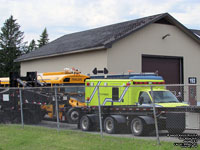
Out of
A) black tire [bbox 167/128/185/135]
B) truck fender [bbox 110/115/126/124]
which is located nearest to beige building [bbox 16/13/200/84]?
truck fender [bbox 110/115/126/124]

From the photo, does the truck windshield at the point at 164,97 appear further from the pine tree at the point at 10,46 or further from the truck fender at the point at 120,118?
the pine tree at the point at 10,46

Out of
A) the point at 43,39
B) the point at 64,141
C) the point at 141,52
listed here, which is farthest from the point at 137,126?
the point at 43,39

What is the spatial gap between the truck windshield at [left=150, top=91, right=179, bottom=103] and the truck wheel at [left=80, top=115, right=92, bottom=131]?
2.75 meters

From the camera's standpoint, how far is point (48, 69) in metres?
31.9

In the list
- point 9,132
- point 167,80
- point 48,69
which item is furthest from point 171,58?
point 9,132

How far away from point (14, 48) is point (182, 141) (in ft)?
178

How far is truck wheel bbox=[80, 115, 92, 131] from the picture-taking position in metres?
14.4

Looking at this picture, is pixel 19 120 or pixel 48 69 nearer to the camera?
pixel 19 120

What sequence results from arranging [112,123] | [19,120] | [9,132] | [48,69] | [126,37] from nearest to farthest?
[112,123], [9,132], [19,120], [126,37], [48,69]

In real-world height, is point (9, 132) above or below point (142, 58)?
below

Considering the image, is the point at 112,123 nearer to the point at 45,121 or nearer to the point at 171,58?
the point at 45,121

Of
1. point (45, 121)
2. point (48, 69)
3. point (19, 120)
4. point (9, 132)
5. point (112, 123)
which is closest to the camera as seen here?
point (112, 123)

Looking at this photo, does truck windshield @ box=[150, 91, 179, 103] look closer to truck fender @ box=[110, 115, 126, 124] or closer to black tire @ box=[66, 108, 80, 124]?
truck fender @ box=[110, 115, 126, 124]

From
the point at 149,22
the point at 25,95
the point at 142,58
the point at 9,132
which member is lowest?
the point at 9,132
